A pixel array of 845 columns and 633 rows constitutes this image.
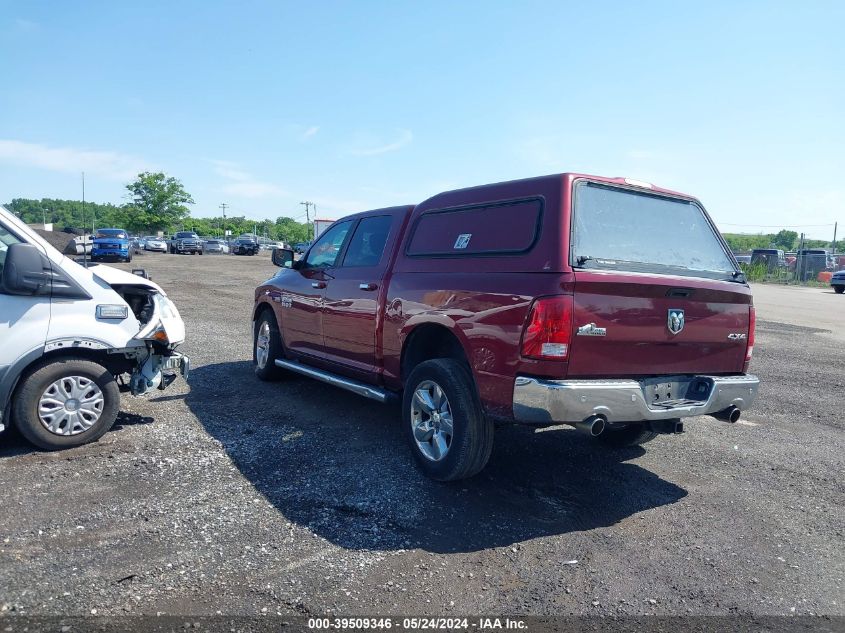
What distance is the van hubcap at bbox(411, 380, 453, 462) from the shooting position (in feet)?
14.6

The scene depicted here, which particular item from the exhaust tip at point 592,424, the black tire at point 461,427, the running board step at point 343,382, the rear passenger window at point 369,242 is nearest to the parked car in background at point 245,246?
the running board step at point 343,382

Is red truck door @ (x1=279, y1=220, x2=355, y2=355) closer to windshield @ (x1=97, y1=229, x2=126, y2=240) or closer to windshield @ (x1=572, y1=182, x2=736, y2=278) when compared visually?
windshield @ (x1=572, y1=182, x2=736, y2=278)

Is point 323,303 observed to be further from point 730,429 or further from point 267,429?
point 730,429

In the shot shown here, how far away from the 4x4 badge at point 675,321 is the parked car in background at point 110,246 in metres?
29.4

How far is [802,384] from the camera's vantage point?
27.8 feet

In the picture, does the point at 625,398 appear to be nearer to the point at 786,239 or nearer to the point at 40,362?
the point at 40,362

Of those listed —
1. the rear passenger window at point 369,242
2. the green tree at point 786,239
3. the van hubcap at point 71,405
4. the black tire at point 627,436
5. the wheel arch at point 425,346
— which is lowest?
the black tire at point 627,436

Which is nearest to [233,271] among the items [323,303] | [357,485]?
[323,303]

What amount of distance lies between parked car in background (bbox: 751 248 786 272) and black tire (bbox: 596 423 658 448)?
37322 millimetres

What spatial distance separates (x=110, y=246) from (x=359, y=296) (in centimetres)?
2795

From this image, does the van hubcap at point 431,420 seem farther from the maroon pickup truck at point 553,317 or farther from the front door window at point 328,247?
the front door window at point 328,247

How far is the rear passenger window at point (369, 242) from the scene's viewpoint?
19.0 ft

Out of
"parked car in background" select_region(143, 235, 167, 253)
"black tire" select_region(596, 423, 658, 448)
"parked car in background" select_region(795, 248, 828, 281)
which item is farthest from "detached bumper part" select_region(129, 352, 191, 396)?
"parked car in background" select_region(143, 235, 167, 253)

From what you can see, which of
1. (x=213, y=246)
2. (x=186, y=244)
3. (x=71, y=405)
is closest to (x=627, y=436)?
(x=71, y=405)
